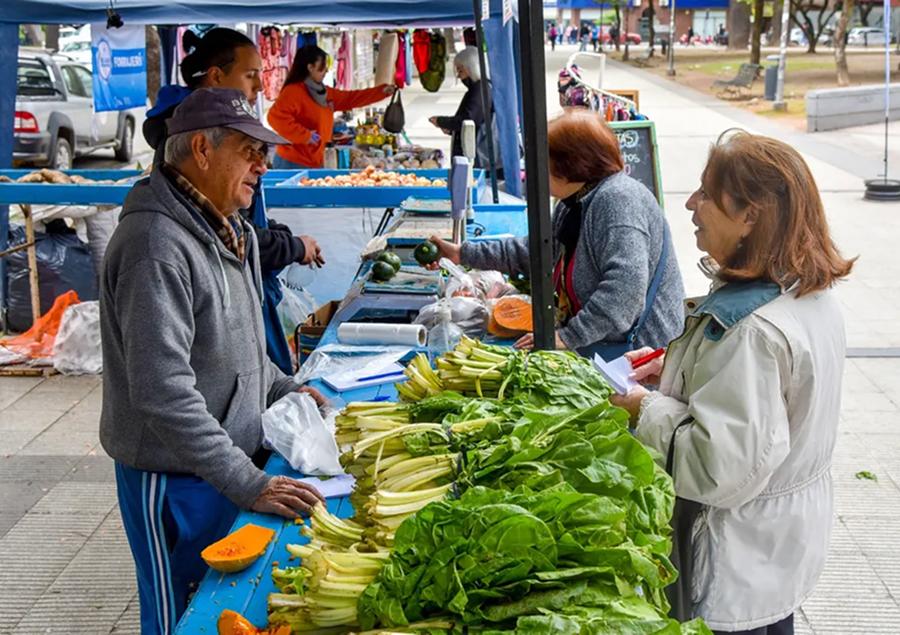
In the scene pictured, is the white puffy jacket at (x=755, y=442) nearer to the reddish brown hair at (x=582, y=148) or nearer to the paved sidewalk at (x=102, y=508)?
the reddish brown hair at (x=582, y=148)

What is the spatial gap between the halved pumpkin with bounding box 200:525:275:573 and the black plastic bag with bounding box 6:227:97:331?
20.2ft

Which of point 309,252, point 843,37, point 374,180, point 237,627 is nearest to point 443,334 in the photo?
point 309,252

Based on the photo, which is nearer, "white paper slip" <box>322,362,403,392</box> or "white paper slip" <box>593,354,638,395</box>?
"white paper slip" <box>593,354,638,395</box>

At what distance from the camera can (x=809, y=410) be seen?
240 cm

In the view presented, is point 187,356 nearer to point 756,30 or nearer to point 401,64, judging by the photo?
point 401,64

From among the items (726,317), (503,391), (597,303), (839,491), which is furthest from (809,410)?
(839,491)

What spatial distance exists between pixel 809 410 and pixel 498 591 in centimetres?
108

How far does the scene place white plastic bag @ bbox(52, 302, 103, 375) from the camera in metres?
7.19

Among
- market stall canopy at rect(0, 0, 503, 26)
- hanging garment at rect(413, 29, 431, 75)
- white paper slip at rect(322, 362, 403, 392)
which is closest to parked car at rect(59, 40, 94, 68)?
hanging garment at rect(413, 29, 431, 75)

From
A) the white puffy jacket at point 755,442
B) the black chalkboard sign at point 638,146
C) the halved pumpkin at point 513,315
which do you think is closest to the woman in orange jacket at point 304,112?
the black chalkboard sign at point 638,146

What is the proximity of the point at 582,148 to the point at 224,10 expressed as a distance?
16.8 feet

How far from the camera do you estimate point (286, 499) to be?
2.54m

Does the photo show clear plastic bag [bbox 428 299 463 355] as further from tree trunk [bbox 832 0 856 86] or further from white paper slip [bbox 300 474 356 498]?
tree trunk [bbox 832 0 856 86]

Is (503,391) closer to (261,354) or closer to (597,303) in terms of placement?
(261,354)
